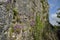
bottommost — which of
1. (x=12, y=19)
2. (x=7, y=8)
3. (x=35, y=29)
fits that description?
(x=35, y=29)

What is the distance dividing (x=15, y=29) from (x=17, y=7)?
463 millimetres

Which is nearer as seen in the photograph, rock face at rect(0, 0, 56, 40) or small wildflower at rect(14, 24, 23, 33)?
rock face at rect(0, 0, 56, 40)

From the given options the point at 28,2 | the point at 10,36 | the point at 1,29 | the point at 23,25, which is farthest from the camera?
the point at 28,2

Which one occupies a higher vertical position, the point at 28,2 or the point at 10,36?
the point at 28,2

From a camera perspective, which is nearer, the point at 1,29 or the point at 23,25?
the point at 1,29

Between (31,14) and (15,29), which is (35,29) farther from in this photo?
(15,29)

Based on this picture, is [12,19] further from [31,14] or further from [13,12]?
[31,14]

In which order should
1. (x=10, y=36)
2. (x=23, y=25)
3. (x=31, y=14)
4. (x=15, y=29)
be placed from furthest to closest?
1. (x=31, y=14)
2. (x=23, y=25)
3. (x=15, y=29)
4. (x=10, y=36)

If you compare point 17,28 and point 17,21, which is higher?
point 17,21

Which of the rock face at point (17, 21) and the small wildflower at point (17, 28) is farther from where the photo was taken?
the small wildflower at point (17, 28)

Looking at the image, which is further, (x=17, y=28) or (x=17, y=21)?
(x=17, y=21)

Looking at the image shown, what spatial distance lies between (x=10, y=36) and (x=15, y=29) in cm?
28

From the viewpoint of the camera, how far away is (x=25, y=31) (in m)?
3.83

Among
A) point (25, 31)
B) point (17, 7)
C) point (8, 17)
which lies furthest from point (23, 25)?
point (8, 17)
